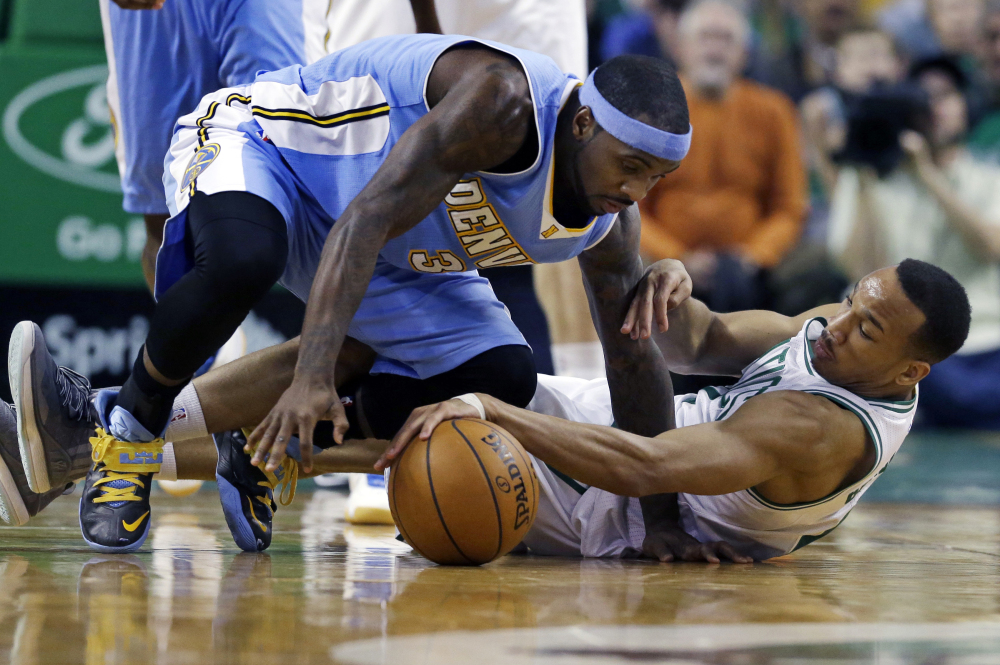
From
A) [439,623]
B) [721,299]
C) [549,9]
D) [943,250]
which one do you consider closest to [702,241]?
[721,299]

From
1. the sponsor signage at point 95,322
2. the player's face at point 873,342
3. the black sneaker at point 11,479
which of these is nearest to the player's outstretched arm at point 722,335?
the player's face at point 873,342

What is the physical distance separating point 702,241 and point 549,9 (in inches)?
139

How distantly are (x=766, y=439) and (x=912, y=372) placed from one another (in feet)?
1.46

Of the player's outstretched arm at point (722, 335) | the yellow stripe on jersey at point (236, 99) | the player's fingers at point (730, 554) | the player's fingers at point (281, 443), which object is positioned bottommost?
the player's fingers at point (730, 554)

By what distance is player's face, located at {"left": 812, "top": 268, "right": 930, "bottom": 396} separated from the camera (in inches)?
107

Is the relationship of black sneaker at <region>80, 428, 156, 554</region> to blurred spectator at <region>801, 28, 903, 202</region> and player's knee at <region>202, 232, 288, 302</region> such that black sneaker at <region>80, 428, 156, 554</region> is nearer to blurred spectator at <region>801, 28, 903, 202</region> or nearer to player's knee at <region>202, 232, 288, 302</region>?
player's knee at <region>202, 232, 288, 302</region>

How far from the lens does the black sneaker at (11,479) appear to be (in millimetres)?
2883

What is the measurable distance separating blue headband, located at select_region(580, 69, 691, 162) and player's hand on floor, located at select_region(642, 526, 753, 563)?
1.05 meters

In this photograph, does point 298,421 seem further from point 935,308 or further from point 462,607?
point 935,308

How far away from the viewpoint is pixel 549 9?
4.43 m

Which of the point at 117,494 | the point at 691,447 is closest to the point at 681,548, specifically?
the point at 691,447

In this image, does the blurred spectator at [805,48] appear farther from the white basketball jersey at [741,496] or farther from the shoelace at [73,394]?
the shoelace at [73,394]

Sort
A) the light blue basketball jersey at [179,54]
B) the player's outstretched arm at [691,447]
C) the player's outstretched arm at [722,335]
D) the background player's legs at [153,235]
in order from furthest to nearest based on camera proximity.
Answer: the background player's legs at [153,235] < the light blue basketball jersey at [179,54] < the player's outstretched arm at [722,335] < the player's outstretched arm at [691,447]

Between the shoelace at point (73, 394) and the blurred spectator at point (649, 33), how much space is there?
5858 millimetres
